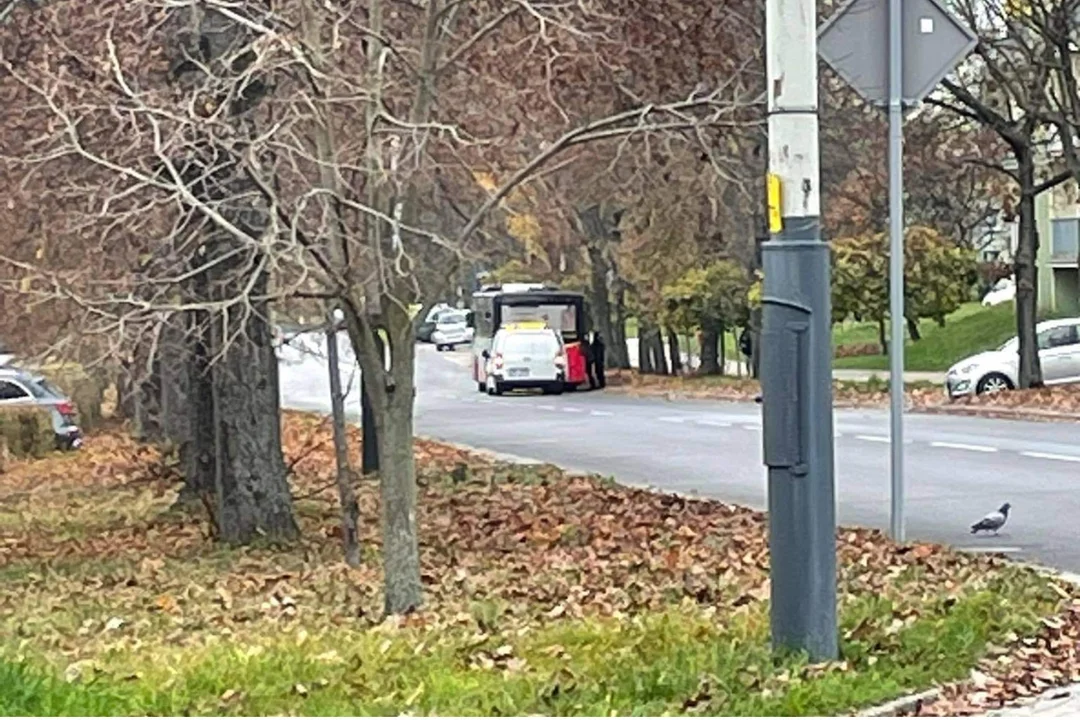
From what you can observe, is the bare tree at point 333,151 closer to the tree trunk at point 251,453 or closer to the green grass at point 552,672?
the green grass at point 552,672

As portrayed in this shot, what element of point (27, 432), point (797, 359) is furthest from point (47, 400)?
point (797, 359)

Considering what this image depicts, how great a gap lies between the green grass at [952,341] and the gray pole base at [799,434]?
42.0 m

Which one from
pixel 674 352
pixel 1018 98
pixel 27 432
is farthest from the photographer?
pixel 674 352

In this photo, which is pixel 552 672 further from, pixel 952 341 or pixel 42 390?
pixel 952 341

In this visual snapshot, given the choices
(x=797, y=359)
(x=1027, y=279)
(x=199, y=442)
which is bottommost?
(x=199, y=442)

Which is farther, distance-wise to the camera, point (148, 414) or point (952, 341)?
point (952, 341)

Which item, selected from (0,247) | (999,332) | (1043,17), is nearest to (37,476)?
(0,247)

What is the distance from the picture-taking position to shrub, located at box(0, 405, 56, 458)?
3344 centimetres

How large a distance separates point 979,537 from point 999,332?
4126 cm

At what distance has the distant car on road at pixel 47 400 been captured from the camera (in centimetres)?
3444

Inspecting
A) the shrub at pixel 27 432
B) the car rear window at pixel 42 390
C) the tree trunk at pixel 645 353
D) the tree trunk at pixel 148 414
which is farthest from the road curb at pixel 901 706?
the tree trunk at pixel 645 353

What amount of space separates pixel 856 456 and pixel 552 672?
14634mm

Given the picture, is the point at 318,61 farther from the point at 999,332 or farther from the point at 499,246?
the point at 999,332

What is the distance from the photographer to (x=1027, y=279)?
3222cm
